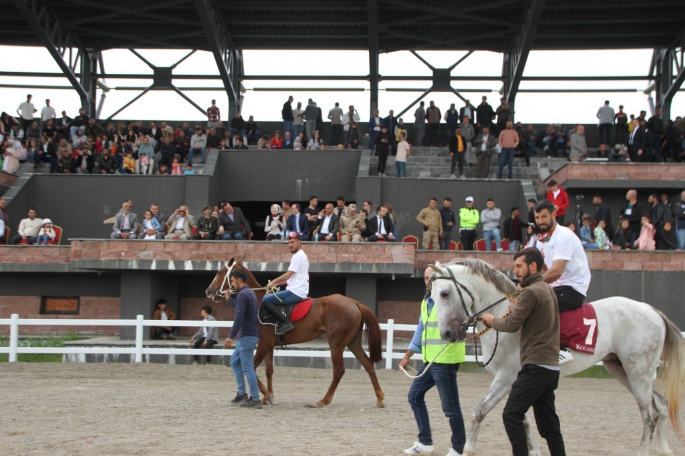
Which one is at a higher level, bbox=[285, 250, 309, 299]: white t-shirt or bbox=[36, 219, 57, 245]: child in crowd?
bbox=[36, 219, 57, 245]: child in crowd

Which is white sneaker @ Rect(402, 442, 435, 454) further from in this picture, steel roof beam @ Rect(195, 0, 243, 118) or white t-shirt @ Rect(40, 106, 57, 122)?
white t-shirt @ Rect(40, 106, 57, 122)

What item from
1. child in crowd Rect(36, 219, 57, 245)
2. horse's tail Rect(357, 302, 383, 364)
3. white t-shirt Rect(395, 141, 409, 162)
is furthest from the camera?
white t-shirt Rect(395, 141, 409, 162)

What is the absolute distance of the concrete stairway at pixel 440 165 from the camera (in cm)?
2755

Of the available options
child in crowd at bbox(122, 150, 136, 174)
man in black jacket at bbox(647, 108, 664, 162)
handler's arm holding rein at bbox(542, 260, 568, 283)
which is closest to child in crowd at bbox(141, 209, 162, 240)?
child in crowd at bbox(122, 150, 136, 174)

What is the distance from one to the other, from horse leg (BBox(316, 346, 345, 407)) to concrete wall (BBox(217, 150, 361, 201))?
Result: 52.6ft

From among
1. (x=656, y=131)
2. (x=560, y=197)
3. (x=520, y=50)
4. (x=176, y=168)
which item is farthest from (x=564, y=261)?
(x=520, y=50)

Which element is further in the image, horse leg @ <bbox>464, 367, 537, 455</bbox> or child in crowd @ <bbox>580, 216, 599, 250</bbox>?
child in crowd @ <bbox>580, 216, 599, 250</bbox>

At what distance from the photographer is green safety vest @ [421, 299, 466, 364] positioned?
803 centimetres

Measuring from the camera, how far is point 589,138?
106 ft

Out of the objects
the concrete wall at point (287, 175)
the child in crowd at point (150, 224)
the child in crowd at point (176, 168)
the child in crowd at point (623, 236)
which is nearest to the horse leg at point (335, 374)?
the child in crowd at point (150, 224)

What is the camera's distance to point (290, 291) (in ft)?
42.2

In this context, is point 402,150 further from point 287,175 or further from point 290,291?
point 290,291

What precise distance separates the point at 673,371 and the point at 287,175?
20686 mm

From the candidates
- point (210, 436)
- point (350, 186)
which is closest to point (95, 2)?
point (350, 186)
